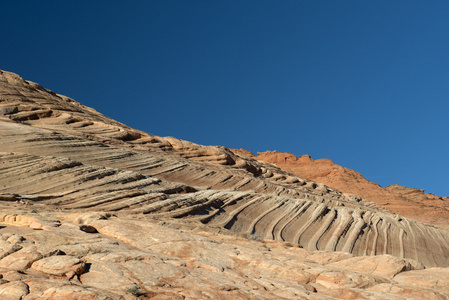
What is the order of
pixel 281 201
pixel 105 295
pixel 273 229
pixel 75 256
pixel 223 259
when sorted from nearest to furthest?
1. pixel 105 295
2. pixel 75 256
3. pixel 223 259
4. pixel 273 229
5. pixel 281 201

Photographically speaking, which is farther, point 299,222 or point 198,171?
point 198,171

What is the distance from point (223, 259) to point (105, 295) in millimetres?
3724

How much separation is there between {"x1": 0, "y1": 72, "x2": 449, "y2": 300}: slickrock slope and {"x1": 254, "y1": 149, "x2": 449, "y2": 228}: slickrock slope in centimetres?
2621

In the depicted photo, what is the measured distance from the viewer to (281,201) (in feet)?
65.3

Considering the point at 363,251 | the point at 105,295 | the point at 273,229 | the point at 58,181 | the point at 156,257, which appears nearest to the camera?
the point at 105,295

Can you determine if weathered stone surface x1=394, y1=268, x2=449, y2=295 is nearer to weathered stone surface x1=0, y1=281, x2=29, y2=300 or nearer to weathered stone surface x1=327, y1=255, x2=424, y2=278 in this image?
weathered stone surface x1=327, y1=255, x2=424, y2=278

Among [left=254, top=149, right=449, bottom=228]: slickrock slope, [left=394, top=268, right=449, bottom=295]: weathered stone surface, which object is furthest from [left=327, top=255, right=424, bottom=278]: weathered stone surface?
[left=254, top=149, right=449, bottom=228]: slickrock slope

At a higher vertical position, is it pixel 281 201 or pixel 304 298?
pixel 281 201

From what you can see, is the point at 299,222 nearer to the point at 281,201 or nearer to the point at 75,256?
the point at 281,201

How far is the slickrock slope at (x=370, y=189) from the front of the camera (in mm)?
47334

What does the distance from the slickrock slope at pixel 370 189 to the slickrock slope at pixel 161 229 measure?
2621cm

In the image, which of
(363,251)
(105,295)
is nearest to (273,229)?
(363,251)

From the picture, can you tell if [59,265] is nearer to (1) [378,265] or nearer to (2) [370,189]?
(1) [378,265]

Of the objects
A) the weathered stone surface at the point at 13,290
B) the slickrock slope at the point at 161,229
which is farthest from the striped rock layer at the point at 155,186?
the weathered stone surface at the point at 13,290
